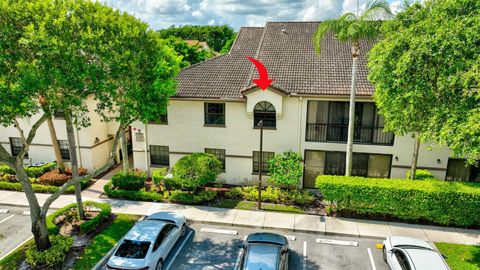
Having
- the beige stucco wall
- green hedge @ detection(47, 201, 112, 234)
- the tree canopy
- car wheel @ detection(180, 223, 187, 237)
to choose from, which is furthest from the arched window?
the tree canopy

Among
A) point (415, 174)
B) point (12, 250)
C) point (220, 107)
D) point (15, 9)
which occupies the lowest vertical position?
point (12, 250)

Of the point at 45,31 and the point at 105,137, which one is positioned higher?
the point at 45,31

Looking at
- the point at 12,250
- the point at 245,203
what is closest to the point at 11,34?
the point at 12,250

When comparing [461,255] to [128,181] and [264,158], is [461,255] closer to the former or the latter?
[264,158]

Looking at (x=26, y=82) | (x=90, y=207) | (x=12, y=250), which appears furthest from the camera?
(x=90, y=207)

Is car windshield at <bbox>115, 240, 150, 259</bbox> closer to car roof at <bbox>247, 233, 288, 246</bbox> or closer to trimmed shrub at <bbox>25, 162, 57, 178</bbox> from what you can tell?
car roof at <bbox>247, 233, 288, 246</bbox>

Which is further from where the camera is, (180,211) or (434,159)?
(434,159)

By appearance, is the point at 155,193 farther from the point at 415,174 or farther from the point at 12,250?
the point at 415,174
